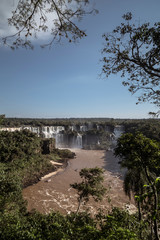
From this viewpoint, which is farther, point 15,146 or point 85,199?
point 15,146

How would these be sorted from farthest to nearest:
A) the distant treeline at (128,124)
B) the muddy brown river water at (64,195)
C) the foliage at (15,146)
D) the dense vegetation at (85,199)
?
the distant treeline at (128,124)
the foliage at (15,146)
the muddy brown river water at (64,195)
the dense vegetation at (85,199)

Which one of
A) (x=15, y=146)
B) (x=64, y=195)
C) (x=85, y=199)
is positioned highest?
(x=15, y=146)

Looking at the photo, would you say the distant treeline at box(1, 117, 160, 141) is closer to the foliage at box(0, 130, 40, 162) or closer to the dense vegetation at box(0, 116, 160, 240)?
the foliage at box(0, 130, 40, 162)

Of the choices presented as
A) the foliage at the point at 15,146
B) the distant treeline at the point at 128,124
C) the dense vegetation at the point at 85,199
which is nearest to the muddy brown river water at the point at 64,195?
the dense vegetation at the point at 85,199

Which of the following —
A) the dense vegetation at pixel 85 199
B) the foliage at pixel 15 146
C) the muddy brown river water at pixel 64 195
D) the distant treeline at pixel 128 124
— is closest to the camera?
the dense vegetation at pixel 85 199

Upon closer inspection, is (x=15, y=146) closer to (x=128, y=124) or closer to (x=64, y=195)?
(x=64, y=195)

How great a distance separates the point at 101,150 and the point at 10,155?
33019 millimetres

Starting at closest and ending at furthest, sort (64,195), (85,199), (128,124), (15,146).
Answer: (85,199) < (64,195) < (15,146) < (128,124)

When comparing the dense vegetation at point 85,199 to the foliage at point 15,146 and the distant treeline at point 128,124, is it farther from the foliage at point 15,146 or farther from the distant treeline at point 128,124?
the distant treeline at point 128,124

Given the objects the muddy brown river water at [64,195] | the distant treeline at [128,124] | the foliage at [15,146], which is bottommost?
the muddy brown river water at [64,195]

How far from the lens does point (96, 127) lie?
6331cm

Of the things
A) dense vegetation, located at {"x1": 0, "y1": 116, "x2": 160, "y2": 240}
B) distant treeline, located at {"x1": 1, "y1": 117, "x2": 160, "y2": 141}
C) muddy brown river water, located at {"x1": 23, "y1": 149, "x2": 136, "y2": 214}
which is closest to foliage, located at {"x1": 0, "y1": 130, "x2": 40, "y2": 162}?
dense vegetation, located at {"x1": 0, "y1": 116, "x2": 160, "y2": 240}

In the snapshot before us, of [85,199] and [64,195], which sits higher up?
[85,199]

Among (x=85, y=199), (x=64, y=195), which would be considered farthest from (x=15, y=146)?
(x=85, y=199)
